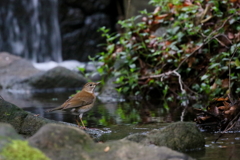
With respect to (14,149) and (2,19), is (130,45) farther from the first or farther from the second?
(2,19)

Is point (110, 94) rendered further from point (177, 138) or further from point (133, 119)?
point (177, 138)

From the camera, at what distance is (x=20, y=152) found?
8.51 ft

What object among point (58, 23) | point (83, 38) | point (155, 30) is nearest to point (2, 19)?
point (58, 23)

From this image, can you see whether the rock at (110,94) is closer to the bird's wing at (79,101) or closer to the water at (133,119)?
the water at (133,119)

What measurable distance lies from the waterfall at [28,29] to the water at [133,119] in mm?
8390

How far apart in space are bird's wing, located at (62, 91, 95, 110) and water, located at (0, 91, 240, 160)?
0.38 m

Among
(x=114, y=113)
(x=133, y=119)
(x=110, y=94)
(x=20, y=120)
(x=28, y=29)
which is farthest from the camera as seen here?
(x=28, y=29)

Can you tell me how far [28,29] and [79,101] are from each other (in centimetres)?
1273

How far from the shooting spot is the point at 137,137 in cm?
389

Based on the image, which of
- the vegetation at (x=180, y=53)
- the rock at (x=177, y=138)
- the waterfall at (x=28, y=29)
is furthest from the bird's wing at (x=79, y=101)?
the waterfall at (x=28, y=29)

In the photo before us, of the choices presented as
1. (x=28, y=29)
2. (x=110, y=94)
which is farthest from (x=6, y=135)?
(x=28, y=29)

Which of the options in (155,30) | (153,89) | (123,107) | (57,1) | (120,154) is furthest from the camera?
(57,1)

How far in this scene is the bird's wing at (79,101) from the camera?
17.3 ft

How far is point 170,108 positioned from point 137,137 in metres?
3.21
